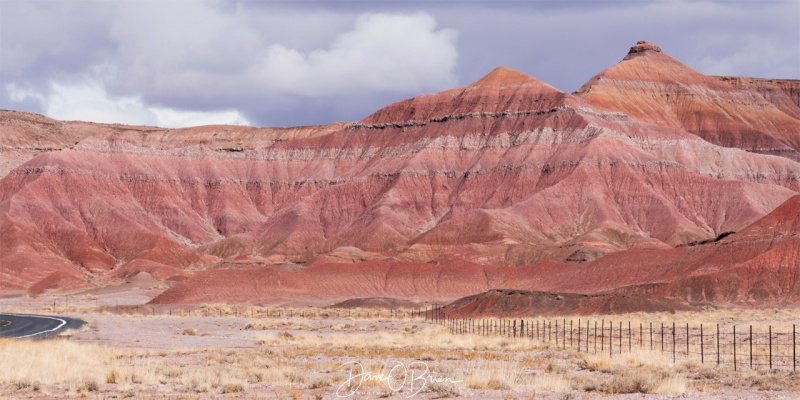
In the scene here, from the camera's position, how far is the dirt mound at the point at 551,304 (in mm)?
81062

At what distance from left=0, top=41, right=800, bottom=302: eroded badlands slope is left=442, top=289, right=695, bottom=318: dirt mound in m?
30.9

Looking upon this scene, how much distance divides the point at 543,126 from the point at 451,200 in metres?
21.4

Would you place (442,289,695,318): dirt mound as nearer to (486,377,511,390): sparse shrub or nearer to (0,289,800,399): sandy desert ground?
(0,289,800,399): sandy desert ground

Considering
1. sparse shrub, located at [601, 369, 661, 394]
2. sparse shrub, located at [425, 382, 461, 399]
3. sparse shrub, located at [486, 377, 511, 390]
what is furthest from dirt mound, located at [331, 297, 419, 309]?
sparse shrub, located at [425, 382, 461, 399]

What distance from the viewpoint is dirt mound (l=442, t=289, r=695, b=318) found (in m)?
81.1

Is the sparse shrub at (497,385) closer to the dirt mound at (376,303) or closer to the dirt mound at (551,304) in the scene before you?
the dirt mound at (551,304)

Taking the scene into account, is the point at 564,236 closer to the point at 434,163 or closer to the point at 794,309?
the point at 434,163

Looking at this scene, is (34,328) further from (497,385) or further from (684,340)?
(497,385)

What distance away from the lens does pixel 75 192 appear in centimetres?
18175

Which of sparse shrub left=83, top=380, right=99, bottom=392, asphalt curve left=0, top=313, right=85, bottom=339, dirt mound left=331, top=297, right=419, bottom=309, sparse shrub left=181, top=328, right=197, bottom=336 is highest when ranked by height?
sparse shrub left=83, top=380, right=99, bottom=392

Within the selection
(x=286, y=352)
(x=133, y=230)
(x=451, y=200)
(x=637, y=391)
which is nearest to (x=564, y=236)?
(x=451, y=200)

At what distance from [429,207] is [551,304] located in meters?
88.7

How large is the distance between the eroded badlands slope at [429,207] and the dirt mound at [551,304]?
30.9 meters

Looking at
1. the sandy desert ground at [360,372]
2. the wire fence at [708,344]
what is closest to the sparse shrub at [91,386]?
the sandy desert ground at [360,372]
